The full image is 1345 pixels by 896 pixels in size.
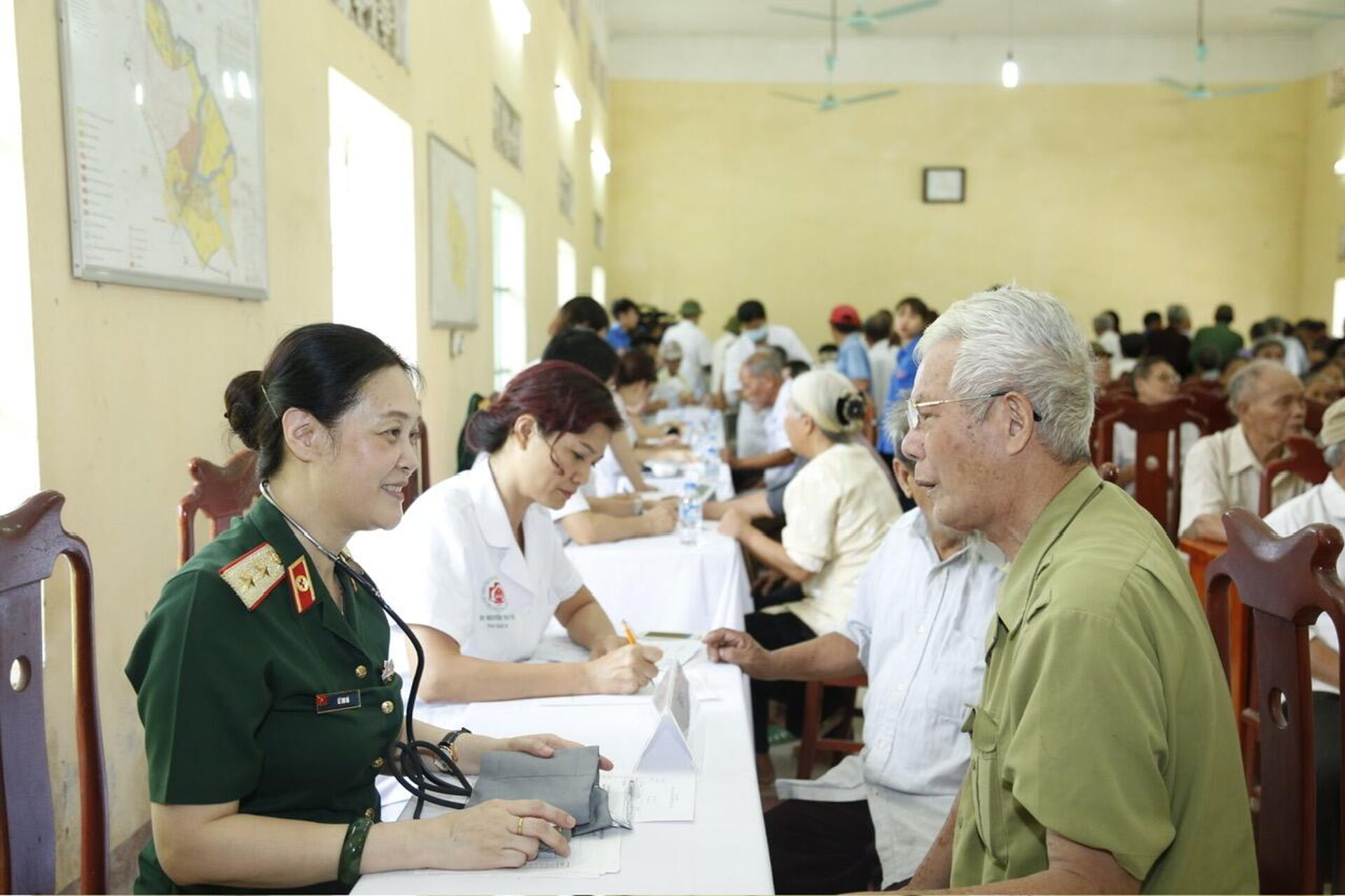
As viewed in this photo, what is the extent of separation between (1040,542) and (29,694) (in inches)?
47.4

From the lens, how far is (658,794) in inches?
61.8

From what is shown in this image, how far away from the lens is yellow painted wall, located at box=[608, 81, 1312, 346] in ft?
42.6

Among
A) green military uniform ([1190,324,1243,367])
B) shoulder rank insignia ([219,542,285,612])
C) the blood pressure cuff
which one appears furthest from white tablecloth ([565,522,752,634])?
green military uniform ([1190,324,1243,367])

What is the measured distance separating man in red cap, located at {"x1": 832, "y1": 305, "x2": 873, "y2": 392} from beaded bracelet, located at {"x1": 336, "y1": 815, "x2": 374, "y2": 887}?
6.82 metres

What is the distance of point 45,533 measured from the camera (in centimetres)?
137

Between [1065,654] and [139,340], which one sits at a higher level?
[139,340]

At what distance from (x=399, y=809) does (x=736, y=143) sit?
1233 cm

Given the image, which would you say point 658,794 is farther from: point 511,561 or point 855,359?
point 855,359

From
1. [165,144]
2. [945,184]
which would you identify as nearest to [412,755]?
[165,144]

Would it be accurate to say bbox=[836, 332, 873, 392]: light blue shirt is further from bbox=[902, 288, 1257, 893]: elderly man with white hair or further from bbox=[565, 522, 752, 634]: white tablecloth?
bbox=[902, 288, 1257, 893]: elderly man with white hair

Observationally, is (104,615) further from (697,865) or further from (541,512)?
(697,865)

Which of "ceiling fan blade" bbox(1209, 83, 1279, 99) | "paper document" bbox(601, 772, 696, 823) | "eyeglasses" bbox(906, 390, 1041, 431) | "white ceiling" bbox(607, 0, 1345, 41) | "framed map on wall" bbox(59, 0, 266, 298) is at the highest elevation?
"white ceiling" bbox(607, 0, 1345, 41)

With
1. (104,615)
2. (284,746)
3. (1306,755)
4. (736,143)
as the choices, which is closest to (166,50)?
(104,615)

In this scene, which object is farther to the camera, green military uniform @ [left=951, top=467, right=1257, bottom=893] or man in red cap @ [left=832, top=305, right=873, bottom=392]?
man in red cap @ [left=832, top=305, right=873, bottom=392]
